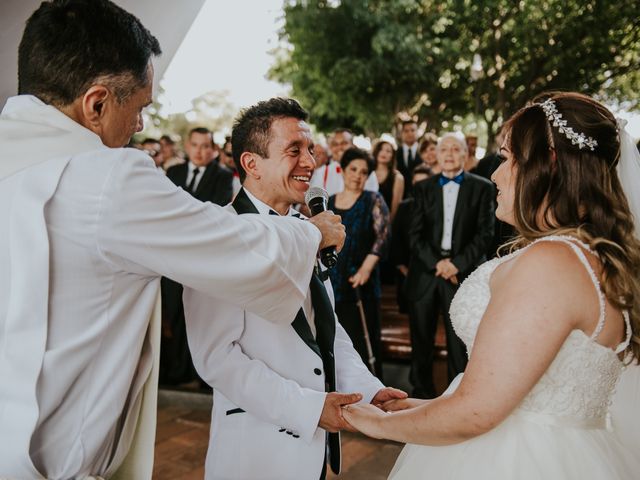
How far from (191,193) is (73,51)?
188 inches

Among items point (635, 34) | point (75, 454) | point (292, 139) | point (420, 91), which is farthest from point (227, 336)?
point (420, 91)

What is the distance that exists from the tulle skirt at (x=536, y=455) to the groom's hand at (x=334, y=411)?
0.95 feet

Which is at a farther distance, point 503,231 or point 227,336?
point 503,231

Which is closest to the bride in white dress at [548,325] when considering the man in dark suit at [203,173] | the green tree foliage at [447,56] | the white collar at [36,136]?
the white collar at [36,136]

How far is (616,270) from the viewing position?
152 cm

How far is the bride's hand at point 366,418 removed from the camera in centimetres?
174

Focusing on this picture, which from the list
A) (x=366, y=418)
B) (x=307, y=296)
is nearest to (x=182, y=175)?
(x=307, y=296)

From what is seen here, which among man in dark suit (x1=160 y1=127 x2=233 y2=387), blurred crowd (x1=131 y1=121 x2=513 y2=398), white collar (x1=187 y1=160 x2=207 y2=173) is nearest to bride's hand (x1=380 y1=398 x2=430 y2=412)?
blurred crowd (x1=131 y1=121 x2=513 y2=398)

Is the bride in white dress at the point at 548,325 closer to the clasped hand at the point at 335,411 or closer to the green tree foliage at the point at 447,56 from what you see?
the clasped hand at the point at 335,411

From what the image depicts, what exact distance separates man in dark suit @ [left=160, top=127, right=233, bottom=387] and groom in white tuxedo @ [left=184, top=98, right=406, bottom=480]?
3.64 meters

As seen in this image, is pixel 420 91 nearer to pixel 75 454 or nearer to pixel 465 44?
pixel 465 44

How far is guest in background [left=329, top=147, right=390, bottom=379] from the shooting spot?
5.00 metres

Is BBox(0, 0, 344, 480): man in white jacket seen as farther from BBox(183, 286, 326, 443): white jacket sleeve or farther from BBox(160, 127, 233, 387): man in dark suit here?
BBox(160, 127, 233, 387): man in dark suit

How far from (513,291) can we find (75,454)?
3.55ft
